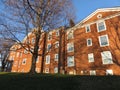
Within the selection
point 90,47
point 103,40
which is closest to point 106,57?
point 103,40

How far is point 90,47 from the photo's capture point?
1177 inches

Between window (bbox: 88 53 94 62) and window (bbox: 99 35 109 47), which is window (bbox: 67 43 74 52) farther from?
window (bbox: 99 35 109 47)

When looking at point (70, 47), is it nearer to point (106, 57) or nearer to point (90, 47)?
point (90, 47)

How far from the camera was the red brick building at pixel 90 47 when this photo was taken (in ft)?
86.2

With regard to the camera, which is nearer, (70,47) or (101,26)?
(101,26)

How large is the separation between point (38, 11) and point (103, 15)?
15999mm

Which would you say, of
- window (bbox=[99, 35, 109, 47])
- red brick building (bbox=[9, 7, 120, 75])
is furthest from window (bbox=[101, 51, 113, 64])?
window (bbox=[99, 35, 109, 47])

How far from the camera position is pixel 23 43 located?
2111 cm

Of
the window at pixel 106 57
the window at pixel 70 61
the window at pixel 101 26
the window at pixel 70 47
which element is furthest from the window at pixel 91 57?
the window at pixel 101 26

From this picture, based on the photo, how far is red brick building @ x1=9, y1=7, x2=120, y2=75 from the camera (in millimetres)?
26281

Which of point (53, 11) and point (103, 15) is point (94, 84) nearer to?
point (53, 11)

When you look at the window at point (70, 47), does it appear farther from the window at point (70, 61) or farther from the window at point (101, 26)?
the window at point (101, 26)

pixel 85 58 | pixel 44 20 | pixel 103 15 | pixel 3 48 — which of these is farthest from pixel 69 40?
pixel 3 48

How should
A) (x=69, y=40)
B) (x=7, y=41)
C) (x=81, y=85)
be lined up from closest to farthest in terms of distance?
(x=81, y=85) < (x=7, y=41) < (x=69, y=40)
